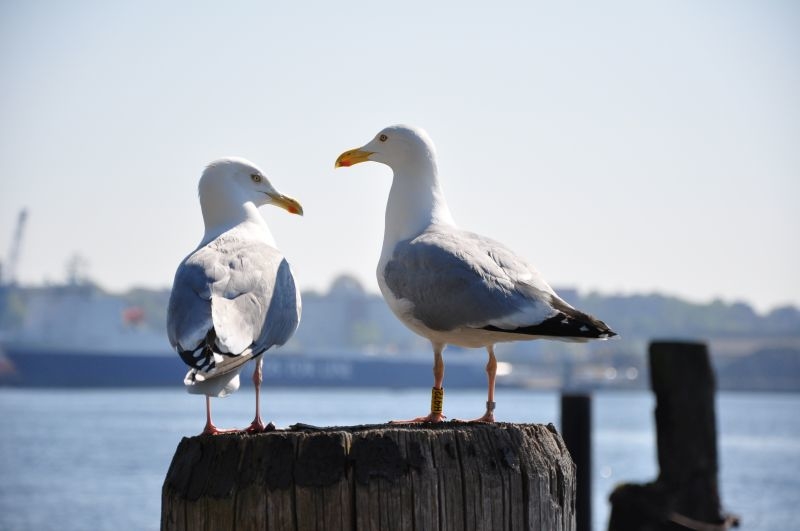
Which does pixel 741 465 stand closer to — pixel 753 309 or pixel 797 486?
pixel 797 486

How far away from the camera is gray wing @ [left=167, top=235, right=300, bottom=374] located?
3.16 m

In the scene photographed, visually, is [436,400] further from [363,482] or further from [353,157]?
[363,482]

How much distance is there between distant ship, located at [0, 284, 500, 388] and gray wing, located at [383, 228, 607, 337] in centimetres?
6561

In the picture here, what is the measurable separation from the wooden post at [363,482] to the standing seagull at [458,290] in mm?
987

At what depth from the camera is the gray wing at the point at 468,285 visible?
3754mm

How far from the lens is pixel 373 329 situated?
125688 mm

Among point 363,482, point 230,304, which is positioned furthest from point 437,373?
point 363,482

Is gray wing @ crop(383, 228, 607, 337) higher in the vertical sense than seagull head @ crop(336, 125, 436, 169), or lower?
lower

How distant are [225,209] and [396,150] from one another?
66 centimetres

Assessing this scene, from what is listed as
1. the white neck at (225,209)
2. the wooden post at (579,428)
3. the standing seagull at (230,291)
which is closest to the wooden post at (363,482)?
the standing seagull at (230,291)

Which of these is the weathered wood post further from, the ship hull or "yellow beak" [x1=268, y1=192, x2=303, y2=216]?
the ship hull

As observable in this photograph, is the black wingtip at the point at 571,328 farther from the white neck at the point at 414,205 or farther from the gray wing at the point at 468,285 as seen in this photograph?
the white neck at the point at 414,205

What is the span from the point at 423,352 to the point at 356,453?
104885 mm

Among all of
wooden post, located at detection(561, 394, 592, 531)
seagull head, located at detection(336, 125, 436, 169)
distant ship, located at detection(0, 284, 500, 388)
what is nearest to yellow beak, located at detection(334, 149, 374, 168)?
seagull head, located at detection(336, 125, 436, 169)
